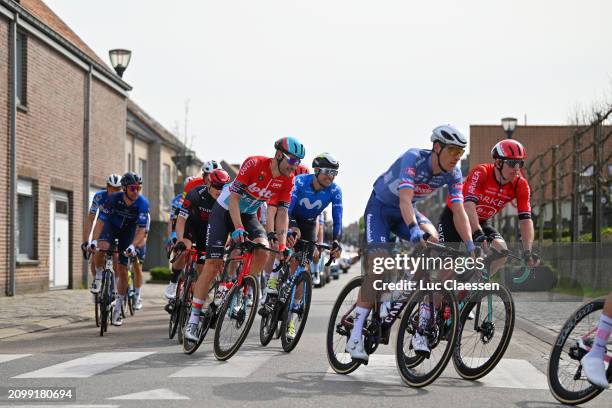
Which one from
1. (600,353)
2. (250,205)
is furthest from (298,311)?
Result: (600,353)

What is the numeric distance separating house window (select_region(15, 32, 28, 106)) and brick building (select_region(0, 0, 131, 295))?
0.02 m

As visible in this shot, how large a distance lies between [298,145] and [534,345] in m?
3.96

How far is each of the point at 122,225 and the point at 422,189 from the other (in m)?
5.73

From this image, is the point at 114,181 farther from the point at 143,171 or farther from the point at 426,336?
the point at 143,171

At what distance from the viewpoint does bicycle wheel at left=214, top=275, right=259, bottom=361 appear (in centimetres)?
857

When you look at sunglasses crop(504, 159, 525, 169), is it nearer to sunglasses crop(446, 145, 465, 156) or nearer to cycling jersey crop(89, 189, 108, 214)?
sunglasses crop(446, 145, 465, 156)

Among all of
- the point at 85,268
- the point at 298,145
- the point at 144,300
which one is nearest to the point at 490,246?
the point at 298,145

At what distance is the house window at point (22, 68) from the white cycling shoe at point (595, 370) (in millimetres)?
18180

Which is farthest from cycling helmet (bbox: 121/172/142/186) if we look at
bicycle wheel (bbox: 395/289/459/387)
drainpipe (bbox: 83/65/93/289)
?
drainpipe (bbox: 83/65/93/289)

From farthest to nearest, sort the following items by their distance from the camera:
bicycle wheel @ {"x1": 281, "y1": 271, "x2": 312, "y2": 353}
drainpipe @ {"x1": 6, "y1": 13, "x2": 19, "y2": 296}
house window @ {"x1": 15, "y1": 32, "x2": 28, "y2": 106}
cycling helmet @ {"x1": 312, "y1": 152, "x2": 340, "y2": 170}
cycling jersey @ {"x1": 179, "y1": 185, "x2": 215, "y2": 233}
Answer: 1. house window @ {"x1": 15, "y1": 32, "x2": 28, "y2": 106}
2. drainpipe @ {"x1": 6, "y1": 13, "x2": 19, "y2": 296}
3. cycling jersey @ {"x1": 179, "y1": 185, "x2": 215, "y2": 233}
4. cycling helmet @ {"x1": 312, "y1": 152, "x2": 340, "y2": 170}
5. bicycle wheel @ {"x1": 281, "y1": 271, "x2": 312, "y2": 353}

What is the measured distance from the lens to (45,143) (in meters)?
23.2

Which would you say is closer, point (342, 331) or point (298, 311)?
point (342, 331)

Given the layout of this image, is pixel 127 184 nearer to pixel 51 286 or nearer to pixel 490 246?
pixel 490 246

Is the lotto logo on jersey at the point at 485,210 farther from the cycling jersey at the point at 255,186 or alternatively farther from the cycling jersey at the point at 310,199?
the cycling jersey at the point at 255,186
